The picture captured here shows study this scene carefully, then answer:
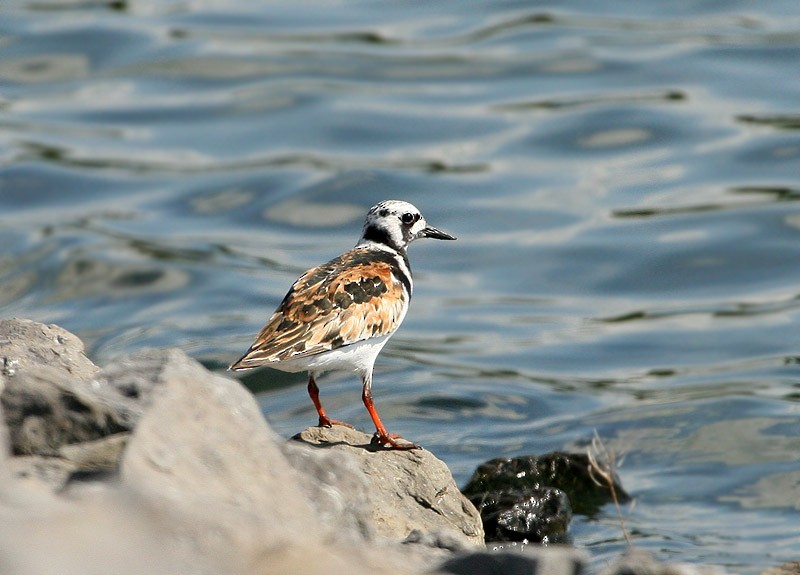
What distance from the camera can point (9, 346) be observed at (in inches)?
253

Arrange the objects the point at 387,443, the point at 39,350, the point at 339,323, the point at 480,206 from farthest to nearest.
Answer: the point at 480,206 < the point at 339,323 < the point at 387,443 < the point at 39,350

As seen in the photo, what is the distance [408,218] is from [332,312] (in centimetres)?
146

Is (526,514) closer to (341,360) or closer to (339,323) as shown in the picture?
(341,360)

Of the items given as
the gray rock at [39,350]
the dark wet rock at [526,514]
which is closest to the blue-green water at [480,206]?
the dark wet rock at [526,514]

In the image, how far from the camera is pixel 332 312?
296 inches

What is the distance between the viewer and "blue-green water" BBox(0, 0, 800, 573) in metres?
11.0

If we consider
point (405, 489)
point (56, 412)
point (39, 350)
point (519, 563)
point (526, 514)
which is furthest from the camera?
point (526, 514)

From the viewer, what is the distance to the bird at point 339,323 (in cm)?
729

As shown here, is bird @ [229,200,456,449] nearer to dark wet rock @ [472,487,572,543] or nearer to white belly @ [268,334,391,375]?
white belly @ [268,334,391,375]

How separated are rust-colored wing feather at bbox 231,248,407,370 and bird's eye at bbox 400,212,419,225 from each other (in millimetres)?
679

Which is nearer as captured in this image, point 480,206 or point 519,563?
point 519,563

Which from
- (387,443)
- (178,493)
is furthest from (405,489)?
(178,493)

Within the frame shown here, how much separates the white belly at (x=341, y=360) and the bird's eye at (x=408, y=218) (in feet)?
3.97

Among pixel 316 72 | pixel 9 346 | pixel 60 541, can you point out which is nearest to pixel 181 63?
pixel 316 72
